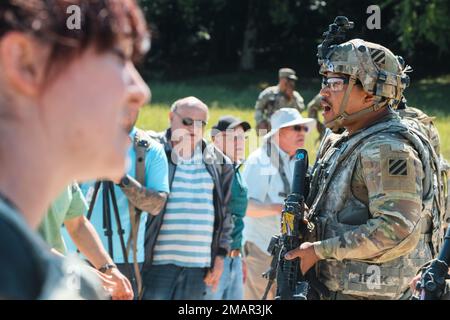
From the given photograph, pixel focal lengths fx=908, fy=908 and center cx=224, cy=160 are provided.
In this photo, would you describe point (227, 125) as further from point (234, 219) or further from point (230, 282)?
point (230, 282)

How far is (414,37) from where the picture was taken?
26.6 metres

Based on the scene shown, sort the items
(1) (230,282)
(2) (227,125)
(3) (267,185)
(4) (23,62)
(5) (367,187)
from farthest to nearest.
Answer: (2) (227,125) → (3) (267,185) → (1) (230,282) → (5) (367,187) → (4) (23,62)

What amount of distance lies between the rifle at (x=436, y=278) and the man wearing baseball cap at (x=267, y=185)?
3.15 m

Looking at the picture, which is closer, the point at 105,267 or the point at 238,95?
the point at 105,267

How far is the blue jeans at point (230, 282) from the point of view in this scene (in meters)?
6.51

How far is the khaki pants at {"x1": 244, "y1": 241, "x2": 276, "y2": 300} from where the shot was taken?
7.59 m

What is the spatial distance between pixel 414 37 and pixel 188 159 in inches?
842

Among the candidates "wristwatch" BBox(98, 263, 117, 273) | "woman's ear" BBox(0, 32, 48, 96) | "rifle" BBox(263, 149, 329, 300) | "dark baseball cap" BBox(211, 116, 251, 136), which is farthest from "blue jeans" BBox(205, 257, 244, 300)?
"woman's ear" BBox(0, 32, 48, 96)

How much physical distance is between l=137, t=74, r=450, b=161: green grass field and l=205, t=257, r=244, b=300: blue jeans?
18.9 feet

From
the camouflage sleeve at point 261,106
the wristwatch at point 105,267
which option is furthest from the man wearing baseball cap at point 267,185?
the camouflage sleeve at point 261,106

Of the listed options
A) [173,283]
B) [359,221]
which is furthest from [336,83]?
[173,283]

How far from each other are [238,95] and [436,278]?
21.7m

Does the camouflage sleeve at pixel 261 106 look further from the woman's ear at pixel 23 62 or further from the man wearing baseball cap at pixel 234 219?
the woman's ear at pixel 23 62

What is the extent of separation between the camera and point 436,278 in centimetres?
386
